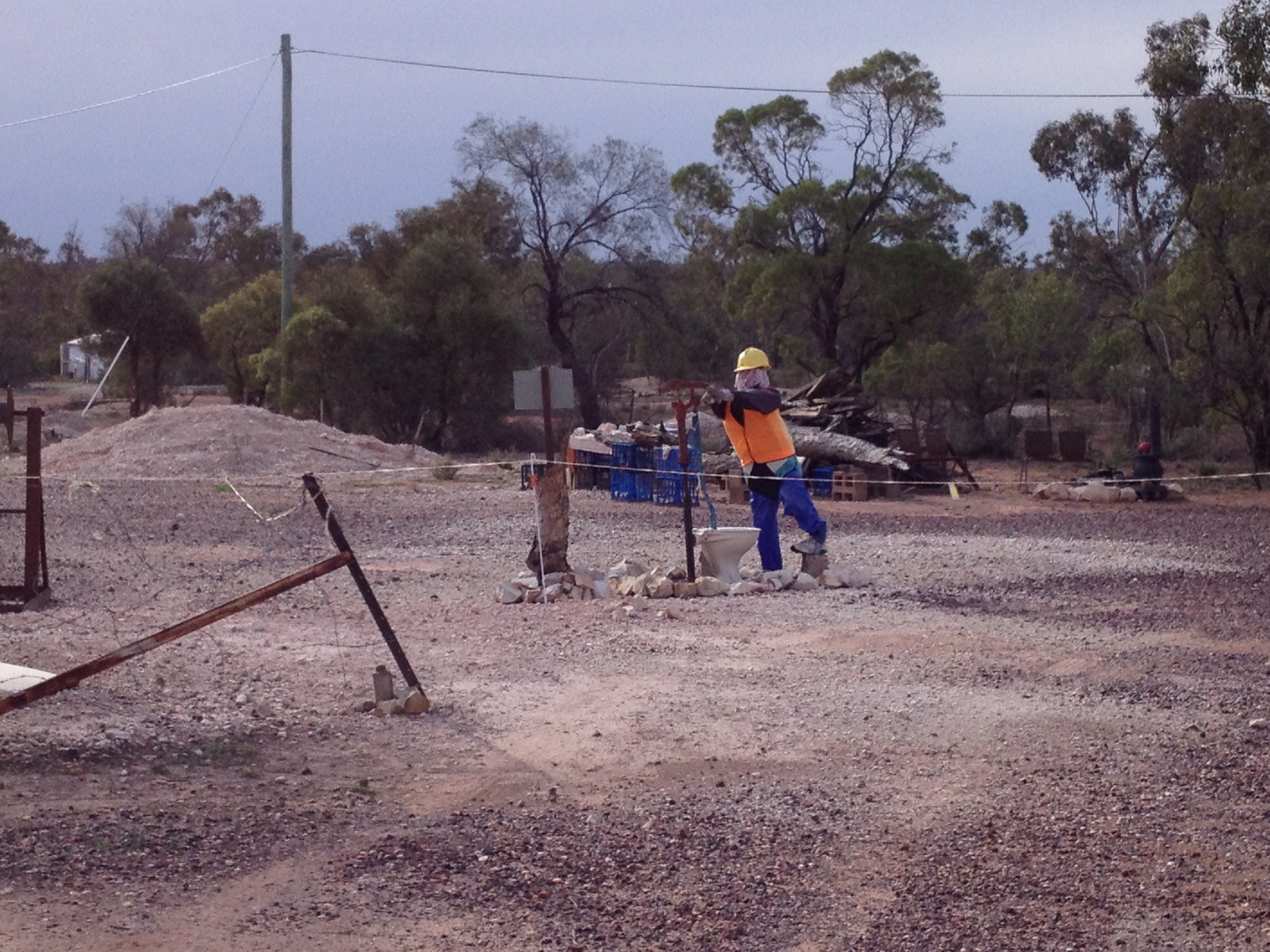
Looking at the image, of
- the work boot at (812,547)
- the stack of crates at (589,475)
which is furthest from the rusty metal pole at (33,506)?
the stack of crates at (589,475)

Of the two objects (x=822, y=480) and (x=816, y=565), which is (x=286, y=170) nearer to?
(x=822, y=480)

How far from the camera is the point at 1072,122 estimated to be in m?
38.8

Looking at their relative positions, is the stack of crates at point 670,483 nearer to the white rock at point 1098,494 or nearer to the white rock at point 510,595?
the white rock at point 1098,494

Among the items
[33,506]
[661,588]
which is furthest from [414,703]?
[661,588]

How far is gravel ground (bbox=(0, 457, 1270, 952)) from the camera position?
458 centimetres

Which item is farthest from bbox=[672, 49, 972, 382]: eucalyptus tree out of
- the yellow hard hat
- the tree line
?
the yellow hard hat

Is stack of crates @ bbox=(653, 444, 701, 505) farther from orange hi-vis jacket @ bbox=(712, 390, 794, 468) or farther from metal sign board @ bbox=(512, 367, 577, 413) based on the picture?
metal sign board @ bbox=(512, 367, 577, 413)

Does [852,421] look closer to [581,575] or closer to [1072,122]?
[581,575]

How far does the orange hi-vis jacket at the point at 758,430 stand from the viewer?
1212 cm

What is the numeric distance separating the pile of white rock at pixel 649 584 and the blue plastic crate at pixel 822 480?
10059mm

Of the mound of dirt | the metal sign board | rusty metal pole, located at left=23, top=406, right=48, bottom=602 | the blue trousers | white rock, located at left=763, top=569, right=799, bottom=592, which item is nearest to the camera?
rusty metal pole, located at left=23, top=406, right=48, bottom=602

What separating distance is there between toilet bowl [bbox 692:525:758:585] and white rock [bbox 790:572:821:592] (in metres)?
0.48

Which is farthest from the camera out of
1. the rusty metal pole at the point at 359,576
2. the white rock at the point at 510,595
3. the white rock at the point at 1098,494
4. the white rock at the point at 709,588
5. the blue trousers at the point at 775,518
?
the white rock at the point at 1098,494

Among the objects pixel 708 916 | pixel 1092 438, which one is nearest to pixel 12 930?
pixel 708 916
